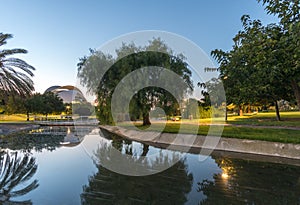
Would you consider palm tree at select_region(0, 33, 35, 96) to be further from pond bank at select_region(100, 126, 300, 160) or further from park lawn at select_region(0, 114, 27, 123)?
park lawn at select_region(0, 114, 27, 123)

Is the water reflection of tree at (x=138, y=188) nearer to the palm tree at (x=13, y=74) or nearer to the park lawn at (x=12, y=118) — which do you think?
the palm tree at (x=13, y=74)

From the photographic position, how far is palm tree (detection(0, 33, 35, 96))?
15.0 m

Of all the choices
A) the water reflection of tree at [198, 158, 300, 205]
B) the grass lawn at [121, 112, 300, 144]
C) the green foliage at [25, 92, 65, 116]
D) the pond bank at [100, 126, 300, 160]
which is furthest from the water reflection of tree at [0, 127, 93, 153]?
the green foliage at [25, 92, 65, 116]

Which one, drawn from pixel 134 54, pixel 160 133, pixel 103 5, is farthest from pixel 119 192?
pixel 103 5

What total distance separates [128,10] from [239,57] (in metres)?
10.4

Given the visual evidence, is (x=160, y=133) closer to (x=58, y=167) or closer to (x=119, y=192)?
(x=58, y=167)

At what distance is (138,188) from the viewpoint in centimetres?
466

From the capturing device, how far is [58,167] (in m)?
6.66

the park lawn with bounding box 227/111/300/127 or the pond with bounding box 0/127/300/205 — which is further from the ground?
the park lawn with bounding box 227/111/300/127

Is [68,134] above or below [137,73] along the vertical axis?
below

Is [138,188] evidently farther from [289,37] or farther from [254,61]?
[254,61]

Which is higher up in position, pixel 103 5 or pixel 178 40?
pixel 103 5

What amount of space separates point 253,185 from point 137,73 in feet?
30.7

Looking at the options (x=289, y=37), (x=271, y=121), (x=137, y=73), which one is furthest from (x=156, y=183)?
(x=271, y=121)
